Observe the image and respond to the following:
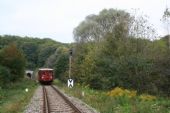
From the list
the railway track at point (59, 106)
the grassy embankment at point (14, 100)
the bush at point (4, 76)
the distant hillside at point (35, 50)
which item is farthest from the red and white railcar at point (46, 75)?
the distant hillside at point (35, 50)

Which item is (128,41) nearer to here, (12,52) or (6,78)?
(6,78)

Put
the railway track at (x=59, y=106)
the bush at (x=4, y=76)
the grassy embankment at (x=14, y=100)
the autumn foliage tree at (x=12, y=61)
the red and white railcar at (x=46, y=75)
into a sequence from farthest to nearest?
the red and white railcar at (x=46, y=75)
the autumn foliage tree at (x=12, y=61)
the bush at (x=4, y=76)
the grassy embankment at (x=14, y=100)
the railway track at (x=59, y=106)

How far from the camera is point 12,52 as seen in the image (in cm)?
8225

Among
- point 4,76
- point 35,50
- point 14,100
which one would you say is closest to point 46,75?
point 4,76

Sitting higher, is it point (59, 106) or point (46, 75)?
point (46, 75)

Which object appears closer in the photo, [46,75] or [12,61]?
[12,61]

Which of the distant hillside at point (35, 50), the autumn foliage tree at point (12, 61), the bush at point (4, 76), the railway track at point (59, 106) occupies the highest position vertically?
the distant hillside at point (35, 50)

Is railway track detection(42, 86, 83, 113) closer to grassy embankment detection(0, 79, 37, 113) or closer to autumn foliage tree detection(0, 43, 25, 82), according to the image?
grassy embankment detection(0, 79, 37, 113)

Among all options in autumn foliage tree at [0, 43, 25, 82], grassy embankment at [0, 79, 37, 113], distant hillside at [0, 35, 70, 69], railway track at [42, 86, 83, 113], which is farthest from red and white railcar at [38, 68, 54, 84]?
distant hillside at [0, 35, 70, 69]

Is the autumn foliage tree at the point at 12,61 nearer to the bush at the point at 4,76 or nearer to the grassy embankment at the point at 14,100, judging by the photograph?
the bush at the point at 4,76

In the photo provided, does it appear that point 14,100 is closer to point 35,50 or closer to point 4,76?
point 4,76

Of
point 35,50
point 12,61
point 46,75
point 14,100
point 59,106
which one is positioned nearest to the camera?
point 59,106

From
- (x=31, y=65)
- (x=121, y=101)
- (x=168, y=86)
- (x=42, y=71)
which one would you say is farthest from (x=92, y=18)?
(x=31, y=65)

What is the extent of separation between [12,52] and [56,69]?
29220 millimetres
